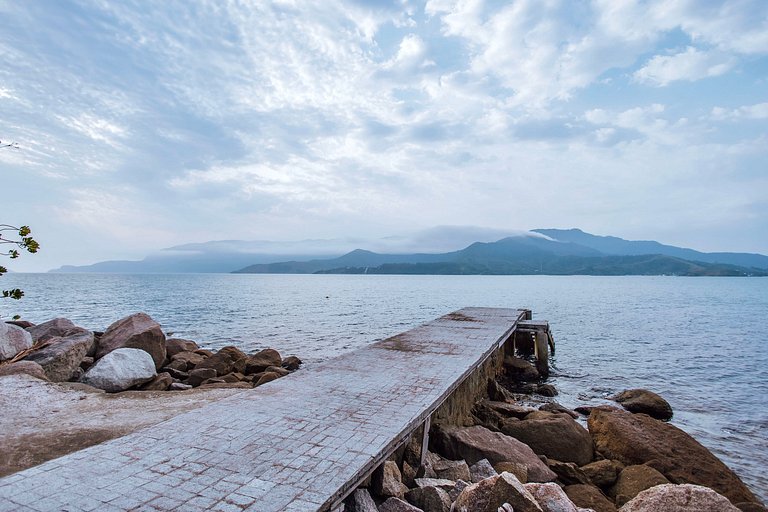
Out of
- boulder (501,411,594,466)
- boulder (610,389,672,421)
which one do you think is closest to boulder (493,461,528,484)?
boulder (501,411,594,466)

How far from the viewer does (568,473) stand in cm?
702

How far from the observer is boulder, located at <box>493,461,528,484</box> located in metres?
6.32

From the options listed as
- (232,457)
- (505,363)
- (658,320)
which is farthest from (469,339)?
(658,320)

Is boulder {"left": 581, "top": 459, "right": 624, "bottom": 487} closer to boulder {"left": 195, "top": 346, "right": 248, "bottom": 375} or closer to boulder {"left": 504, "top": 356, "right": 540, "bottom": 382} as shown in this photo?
boulder {"left": 195, "top": 346, "right": 248, "bottom": 375}

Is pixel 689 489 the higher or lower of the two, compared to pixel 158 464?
lower

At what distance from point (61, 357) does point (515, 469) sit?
402 inches

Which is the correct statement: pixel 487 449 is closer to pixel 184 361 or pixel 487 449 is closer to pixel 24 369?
pixel 24 369

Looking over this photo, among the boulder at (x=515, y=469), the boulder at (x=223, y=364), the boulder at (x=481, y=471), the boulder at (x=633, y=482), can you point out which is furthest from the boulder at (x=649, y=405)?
the boulder at (x=223, y=364)

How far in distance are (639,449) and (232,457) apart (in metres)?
7.03

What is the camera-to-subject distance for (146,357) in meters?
10.2

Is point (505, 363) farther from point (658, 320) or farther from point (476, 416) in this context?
point (658, 320)

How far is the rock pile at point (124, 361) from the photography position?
9.38 m

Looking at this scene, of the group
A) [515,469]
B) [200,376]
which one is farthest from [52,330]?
[515,469]

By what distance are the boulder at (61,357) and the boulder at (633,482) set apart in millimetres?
11338
